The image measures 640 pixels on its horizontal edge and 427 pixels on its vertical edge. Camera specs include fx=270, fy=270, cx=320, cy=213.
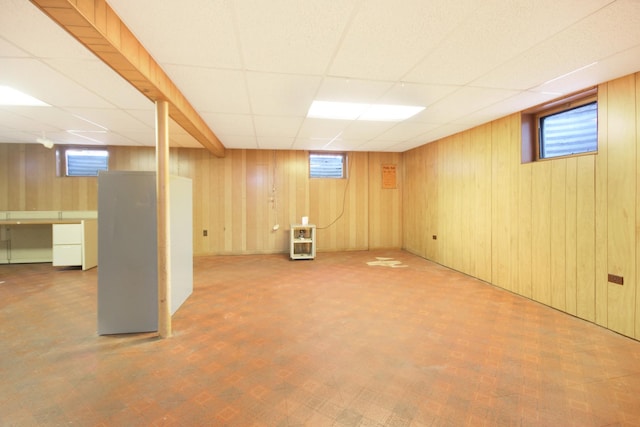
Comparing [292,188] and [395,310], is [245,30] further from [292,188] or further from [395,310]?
[292,188]

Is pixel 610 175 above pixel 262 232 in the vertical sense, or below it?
above

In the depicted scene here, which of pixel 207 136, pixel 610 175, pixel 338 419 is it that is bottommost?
pixel 338 419

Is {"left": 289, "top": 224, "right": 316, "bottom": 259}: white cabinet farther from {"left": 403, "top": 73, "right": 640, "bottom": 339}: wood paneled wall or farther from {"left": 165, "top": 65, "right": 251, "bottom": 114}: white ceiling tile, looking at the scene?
{"left": 165, "top": 65, "right": 251, "bottom": 114}: white ceiling tile

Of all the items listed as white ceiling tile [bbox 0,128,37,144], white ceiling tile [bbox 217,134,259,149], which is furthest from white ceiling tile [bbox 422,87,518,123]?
white ceiling tile [bbox 0,128,37,144]

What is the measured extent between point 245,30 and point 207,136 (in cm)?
276

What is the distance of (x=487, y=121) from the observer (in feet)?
13.1

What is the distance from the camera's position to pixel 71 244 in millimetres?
4852

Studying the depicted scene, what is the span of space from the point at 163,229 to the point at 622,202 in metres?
4.37

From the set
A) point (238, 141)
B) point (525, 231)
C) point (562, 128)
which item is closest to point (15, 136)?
point (238, 141)

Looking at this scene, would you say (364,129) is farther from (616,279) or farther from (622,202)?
(616,279)

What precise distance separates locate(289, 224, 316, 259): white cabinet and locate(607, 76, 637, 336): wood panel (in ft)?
14.2

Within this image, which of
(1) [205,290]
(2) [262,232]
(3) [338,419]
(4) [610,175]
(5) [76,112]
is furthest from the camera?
(2) [262,232]

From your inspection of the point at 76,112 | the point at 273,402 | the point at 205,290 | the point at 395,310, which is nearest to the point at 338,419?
the point at 273,402

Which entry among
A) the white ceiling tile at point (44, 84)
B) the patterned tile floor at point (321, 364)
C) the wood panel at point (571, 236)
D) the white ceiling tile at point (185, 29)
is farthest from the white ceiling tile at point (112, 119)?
the wood panel at point (571, 236)
